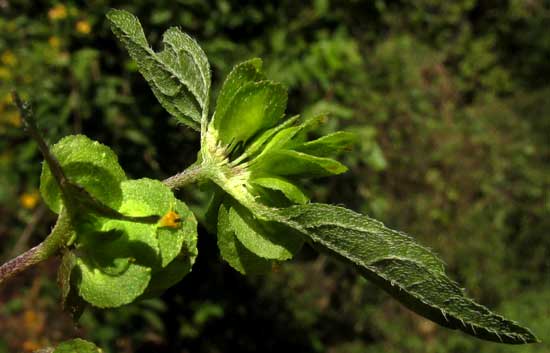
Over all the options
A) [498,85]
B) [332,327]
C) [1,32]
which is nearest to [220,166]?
[1,32]

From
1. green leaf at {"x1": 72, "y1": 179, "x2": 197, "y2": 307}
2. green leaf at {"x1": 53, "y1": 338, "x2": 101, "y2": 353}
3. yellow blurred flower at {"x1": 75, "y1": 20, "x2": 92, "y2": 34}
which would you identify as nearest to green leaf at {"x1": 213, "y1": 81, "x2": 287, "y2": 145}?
green leaf at {"x1": 72, "y1": 179, "x2": 197, "y2": 307}

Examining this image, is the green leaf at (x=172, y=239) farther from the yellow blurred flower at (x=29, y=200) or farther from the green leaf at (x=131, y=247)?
the yellow blurred flower at (x=29, y=200)

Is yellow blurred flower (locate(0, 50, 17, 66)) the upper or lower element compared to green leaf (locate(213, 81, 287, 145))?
lower

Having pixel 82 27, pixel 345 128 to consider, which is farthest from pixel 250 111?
pixel 345 128

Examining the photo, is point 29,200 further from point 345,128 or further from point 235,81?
point 235,81

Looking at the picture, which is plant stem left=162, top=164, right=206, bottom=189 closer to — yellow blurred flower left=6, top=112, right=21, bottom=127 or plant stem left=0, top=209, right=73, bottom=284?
plant stem left=0, top=209, right=73, bottom=284

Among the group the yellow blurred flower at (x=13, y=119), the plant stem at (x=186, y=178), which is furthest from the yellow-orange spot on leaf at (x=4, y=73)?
the plant stem at (x=186, y=178)
